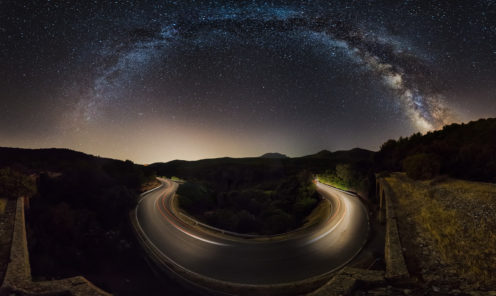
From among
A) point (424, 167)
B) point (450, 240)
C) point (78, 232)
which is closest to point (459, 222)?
point (450, 240)

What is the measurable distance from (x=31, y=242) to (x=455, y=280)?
55.9 feet

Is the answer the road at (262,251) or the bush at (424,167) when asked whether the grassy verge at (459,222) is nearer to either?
the bush at (424,167)

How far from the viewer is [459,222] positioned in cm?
735

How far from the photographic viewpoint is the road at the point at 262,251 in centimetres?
909

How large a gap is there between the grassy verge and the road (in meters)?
3.51

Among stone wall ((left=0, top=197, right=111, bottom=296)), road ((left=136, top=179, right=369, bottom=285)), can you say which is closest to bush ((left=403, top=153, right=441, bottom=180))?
road ((left=136, top=179, right=369, bottom=285))

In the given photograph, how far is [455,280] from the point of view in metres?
4.93

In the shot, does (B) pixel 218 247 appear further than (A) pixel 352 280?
Yes

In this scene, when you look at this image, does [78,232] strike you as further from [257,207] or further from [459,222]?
[459,222]

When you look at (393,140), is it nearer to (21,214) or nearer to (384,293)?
(384,293)

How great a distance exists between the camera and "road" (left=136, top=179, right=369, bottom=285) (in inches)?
358

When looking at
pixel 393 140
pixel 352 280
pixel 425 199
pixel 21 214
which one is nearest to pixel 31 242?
pixel 21 214

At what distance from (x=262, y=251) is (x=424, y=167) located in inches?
459

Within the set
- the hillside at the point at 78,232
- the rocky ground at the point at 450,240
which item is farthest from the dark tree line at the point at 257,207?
the rocky ground at the point at 450,240
